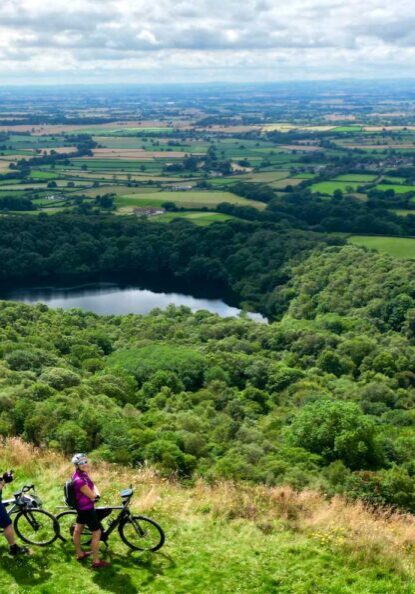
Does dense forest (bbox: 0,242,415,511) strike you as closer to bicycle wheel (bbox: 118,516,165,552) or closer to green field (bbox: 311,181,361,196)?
bicycle wheel (bbox: 118,516,165,552)

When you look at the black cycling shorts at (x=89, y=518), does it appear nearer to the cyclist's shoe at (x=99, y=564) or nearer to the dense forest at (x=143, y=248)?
the cyclist's shoe at (x=99, y=564)

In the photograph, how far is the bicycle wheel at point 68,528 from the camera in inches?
597

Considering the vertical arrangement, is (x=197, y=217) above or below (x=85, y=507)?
below

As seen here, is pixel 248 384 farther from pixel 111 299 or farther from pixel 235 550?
pixel 111 299

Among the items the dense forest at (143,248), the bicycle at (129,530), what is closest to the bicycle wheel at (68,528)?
the bicycle at (129,530)

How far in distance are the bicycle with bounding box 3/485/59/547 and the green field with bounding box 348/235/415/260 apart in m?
91.6

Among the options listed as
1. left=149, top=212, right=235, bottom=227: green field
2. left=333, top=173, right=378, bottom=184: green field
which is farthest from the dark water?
left=333, top=173, right=378, bottom=184: green field

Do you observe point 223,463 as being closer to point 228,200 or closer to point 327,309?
point 327,309

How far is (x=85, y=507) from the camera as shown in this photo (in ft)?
46.3

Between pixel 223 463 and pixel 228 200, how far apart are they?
414 feet

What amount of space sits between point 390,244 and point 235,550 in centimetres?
10035

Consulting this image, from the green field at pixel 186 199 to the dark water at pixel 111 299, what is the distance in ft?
113

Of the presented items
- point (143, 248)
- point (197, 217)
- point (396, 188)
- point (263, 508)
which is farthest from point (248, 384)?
point (396, 188)

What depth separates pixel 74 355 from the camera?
190 feet
